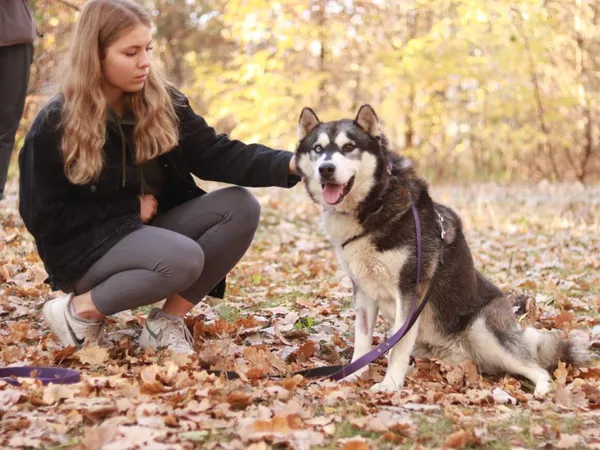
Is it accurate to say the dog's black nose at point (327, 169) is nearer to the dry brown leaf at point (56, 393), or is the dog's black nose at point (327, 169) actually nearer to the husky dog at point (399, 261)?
the husky dog at point (399, 261)

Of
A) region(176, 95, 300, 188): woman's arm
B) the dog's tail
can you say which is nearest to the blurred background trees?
region(176, 95, 300, 188): woman's arm

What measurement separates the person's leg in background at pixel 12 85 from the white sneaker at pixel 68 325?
1931 mm

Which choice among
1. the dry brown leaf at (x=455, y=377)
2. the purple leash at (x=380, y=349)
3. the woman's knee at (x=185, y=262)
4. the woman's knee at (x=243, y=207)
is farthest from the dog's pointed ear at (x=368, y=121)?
the dry brown leaf at (x=455, y=377)

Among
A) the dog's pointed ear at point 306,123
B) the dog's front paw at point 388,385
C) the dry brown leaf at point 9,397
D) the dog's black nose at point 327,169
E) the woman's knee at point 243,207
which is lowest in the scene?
the dog's front paw at point 388,385

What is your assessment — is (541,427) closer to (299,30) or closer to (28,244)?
(28,244)

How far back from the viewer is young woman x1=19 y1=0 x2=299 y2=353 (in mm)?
3090

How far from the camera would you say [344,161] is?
10.5 feet

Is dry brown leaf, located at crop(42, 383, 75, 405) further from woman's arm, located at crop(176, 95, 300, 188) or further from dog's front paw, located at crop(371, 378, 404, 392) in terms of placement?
woman's arm, located at crop(176, 95, 300, 188)

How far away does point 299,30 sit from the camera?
11.4 m

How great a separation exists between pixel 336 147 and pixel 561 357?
159 centimetres

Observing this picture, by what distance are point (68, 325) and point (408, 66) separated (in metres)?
9.04

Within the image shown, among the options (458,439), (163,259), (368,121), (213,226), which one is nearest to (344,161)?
(368,121)

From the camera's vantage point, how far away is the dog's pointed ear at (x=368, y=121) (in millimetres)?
3262

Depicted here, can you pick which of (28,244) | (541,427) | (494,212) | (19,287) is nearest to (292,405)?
(541,427)
